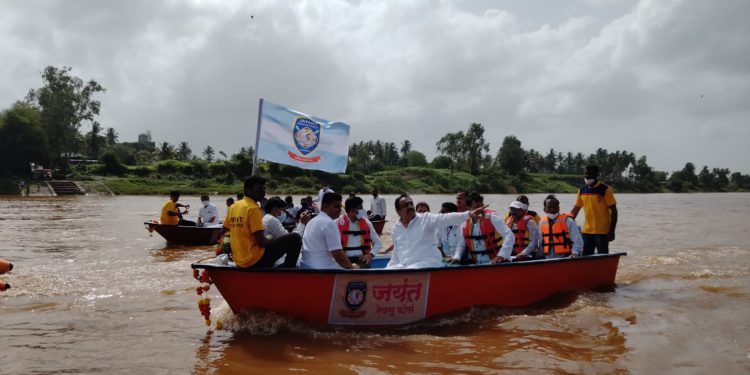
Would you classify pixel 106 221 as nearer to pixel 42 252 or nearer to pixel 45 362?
pixel 42 252

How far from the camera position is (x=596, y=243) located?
8.84m

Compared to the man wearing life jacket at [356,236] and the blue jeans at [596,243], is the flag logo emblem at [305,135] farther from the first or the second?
the blue jeans at [596,243]

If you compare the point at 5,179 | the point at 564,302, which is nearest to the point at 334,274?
the point at 564,302

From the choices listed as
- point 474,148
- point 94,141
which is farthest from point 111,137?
point 474,148

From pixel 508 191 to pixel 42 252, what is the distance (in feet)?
262

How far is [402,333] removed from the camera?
6.39 m

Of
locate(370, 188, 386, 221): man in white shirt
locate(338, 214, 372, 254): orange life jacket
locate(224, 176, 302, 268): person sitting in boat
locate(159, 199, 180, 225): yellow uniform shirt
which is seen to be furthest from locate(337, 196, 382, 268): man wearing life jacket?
locate(370, 188, 386, 221): man in white shirt

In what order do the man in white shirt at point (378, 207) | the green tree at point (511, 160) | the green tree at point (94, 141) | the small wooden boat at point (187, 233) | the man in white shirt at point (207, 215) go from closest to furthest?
the small wooden boat at point (187, 233) → the man in white shirt at point (207, 215) → the man in white shirt at point (378, 207) → the green tree at point (94, 141) → the green tree at point (511, 160)

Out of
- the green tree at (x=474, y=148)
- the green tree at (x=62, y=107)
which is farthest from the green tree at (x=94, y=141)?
the green tree at (x=474, y=148)

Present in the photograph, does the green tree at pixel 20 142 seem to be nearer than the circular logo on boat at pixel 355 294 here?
No

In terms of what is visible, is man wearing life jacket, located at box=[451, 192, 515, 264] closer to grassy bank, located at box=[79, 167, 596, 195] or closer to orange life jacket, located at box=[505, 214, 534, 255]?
orange life jacket, located at box=[505, 214, 534, 255]

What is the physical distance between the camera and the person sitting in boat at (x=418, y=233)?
662cm

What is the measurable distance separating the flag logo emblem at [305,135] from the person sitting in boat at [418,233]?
294 centimetres

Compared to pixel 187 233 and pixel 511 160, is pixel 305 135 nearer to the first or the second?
pixel 187 233
